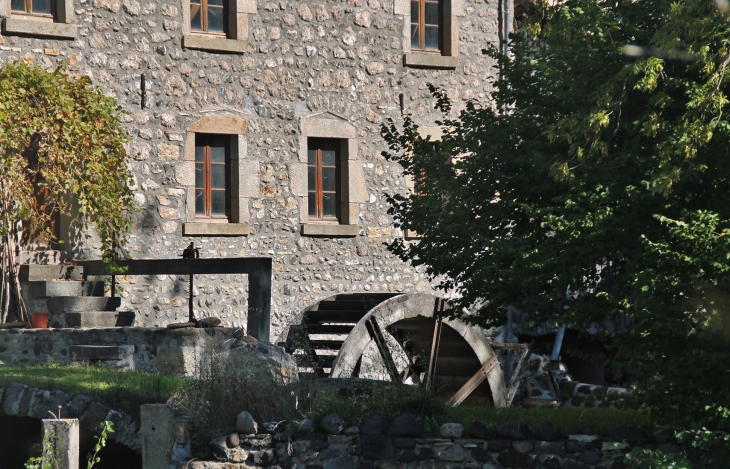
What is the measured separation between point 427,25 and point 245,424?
8.36 metres

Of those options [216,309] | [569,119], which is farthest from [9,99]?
[569,119]

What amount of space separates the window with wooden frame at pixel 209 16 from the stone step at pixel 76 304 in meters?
3.63

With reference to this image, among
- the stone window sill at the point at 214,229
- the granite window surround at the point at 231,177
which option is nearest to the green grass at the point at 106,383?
the stone window sill at the point at 214,229

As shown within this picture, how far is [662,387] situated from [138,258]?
733cm

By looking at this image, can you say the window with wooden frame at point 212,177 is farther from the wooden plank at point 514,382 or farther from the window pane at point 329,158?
the wooden plank at point 514,382

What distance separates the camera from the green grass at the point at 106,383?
31.9 feet

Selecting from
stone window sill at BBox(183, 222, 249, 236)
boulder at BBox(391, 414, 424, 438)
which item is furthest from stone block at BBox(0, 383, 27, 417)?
stone window sill at BBox(183, 222, 249, 236)

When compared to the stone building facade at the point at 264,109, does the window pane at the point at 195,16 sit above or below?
above

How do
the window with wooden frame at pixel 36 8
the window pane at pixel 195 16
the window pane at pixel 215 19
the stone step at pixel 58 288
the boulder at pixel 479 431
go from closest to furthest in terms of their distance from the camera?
the boulder at pixel 479 431, the stone step at pixel 58 288, the window with wooden frame at pixel 36 8, the window pane at pixel 195 16, the window pane at pixel 215 19

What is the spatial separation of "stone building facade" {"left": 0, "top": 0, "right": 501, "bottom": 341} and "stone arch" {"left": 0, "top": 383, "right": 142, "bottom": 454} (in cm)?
393

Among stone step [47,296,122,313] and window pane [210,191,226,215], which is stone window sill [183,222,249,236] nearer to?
window pane [210,191,226,215]

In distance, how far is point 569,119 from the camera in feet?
28.9

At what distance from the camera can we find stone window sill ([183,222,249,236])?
14430mm

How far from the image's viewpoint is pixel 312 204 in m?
15.7
